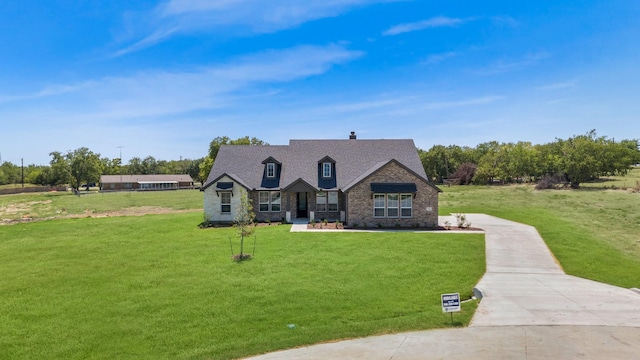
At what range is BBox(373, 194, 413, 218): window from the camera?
27.3 metres

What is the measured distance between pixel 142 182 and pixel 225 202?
8993cm

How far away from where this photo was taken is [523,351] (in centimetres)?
896

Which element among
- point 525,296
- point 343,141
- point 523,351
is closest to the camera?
point 523,351

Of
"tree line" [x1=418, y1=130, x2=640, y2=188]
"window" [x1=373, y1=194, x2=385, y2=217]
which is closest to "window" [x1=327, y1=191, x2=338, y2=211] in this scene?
"window" [x1=373, y1=194, x2=385, y2=217]

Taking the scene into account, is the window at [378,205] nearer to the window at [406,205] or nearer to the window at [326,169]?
the window at [406,205]

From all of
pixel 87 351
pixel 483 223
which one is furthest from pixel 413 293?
pixel 483 223

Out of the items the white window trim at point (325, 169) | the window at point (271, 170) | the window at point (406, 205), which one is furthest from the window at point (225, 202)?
the window at point (406, 205)

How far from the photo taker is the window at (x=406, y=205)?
2736cm

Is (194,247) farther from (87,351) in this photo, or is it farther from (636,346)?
(636,346)

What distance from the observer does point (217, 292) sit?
44.9ft

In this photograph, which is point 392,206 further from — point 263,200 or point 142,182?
point 142,182

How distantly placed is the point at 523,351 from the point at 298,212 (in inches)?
943

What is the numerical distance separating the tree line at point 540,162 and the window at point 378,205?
57.6m

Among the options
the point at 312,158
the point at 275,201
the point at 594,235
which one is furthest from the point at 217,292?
the point at 594,235
